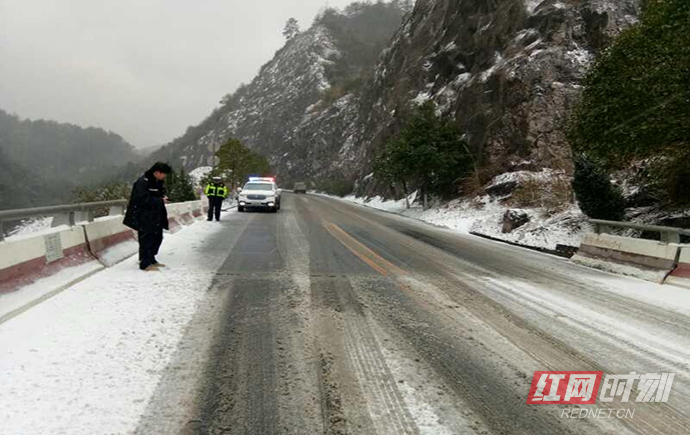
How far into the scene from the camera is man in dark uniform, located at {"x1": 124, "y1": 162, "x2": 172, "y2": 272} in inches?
279

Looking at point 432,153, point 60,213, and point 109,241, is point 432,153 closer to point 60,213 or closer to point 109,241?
point 109,241

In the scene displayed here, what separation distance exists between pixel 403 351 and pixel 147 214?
4.98 m

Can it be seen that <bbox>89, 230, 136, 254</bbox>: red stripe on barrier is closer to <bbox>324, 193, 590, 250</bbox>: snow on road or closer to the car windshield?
<bbox>324, 193, 590, 250</bbox>: snow on road

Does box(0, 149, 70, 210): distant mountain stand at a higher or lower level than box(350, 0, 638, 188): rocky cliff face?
lower

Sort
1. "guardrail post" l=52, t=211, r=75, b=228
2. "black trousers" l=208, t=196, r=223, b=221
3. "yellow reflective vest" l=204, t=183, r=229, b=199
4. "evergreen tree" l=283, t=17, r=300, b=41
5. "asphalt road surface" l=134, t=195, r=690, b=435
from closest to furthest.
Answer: "asphalt road surface" l=134, t=195, r=690, b=435 → "guardrail post" l=52, t=211, r=75, b=228 → "yellow reflective vest" l=204, t=183, r=229, b=199 → "black trousers" l=208, t=196, r=223, b=221 → "evergreen tree" l=283, t=17, r=300, b=41

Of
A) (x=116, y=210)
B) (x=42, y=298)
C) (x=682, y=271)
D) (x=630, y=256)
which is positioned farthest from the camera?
(x=116, y=210)

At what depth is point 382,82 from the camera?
200 feet

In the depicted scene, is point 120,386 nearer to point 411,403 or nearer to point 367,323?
point 411,403

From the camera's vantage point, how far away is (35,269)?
5.62 meters

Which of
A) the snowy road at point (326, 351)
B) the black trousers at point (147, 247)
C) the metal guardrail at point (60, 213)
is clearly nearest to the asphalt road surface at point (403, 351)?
the snowy road at point (326, 351)

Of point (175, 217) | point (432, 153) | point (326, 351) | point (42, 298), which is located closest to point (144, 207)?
point (42, 298)

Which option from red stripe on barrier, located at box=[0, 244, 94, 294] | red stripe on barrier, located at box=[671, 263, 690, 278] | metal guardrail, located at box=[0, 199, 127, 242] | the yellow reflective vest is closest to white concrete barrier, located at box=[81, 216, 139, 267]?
metal guardrail, located at box=[0, 199, 127, 242]

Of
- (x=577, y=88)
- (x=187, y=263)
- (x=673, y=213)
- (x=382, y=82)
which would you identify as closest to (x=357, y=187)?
(x=382, y=82)

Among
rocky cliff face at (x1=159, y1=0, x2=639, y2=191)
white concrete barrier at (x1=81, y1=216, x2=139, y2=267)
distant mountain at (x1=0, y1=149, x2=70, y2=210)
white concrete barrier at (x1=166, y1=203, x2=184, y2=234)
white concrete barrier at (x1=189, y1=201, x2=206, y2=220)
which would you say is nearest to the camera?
white concrete barrier at (x1=81, y1=216, x2=139, y2=267)
